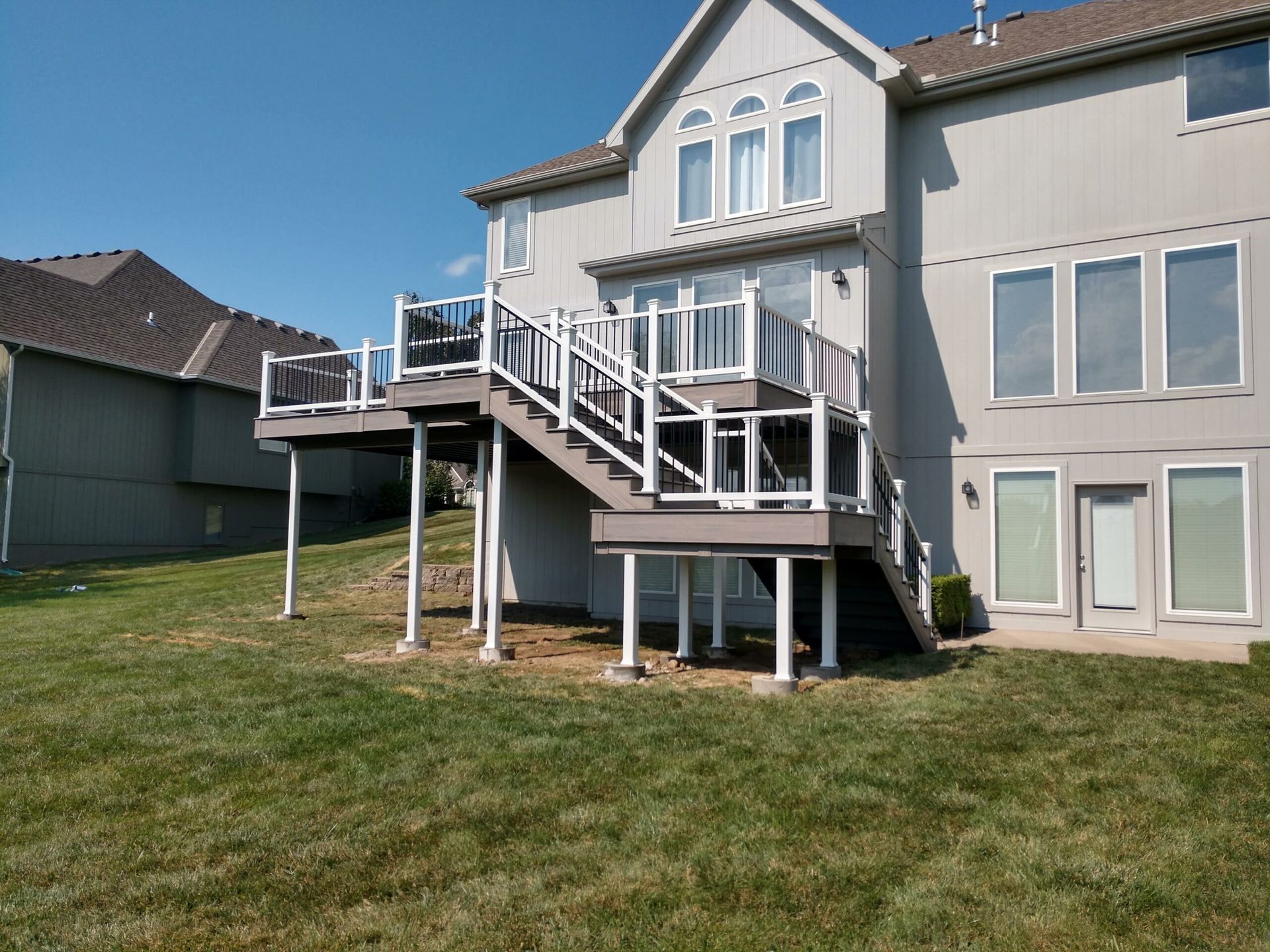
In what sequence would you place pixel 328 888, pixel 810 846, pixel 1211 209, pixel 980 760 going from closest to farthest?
pixel 328 888
pixel 810 846
pixel 980 760
pixel 1211 209

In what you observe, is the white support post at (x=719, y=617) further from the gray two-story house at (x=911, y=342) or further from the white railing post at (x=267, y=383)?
the white railing post at (x=267, y=383)

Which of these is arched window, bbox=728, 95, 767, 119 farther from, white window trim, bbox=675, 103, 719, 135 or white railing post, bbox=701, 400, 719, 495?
white railing post, bbox=701, 400, 719, 495

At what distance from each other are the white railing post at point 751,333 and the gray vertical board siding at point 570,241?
6.45 m

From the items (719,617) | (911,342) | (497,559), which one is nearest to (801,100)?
(911,342)

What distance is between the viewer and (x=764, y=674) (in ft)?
31.4

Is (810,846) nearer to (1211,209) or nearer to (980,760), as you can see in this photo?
(980,760)

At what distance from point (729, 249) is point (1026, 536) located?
19.2 ft

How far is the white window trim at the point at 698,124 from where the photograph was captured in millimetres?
14570

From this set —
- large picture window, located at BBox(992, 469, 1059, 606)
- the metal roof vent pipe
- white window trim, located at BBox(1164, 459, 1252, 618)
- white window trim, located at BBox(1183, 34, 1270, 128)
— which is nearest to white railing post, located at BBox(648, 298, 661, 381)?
large picture window, located at BBox(992, 469, 1059, 606)

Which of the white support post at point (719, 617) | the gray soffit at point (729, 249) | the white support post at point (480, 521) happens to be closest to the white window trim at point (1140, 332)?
the gray soffit at point (729, 249)

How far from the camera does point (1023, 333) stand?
1296 centimetres

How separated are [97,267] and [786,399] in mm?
26578

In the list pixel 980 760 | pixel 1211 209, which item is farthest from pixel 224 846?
pixel 1211 209

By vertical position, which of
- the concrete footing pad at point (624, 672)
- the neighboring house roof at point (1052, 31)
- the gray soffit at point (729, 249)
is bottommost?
the concrete footing pad at point (624, 672)
